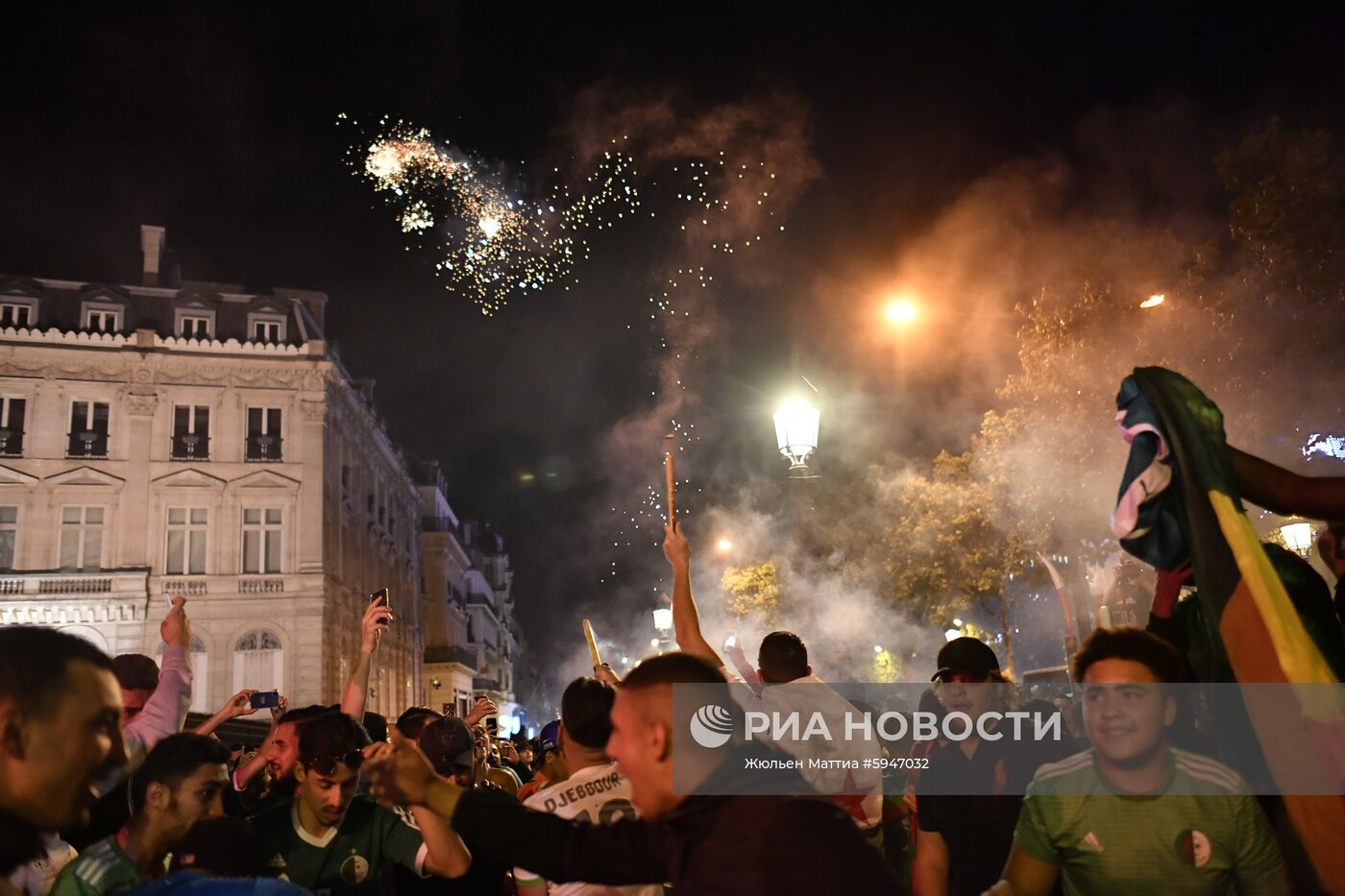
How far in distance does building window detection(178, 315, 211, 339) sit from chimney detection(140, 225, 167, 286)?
2566 millimetres

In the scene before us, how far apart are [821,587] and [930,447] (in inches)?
469

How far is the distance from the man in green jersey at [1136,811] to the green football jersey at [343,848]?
250cm

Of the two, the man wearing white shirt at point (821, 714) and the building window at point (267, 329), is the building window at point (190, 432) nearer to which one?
the building window at point (267, 329)

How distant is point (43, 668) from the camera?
86.1 inches

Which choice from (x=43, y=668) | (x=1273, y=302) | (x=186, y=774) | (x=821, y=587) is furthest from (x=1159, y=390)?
(x=821, y=587)

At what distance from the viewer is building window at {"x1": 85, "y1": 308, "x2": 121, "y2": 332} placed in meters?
32.2

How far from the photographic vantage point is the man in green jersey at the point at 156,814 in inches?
125

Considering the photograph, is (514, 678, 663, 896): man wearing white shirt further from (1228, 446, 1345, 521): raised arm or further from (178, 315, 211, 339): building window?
(178, 315, 211, 339): building window

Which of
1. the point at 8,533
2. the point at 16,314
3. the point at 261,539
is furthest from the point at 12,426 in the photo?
the point at 261,539

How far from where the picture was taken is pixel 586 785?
12.3ft

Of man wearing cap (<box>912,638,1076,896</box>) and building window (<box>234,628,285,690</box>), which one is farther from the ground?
building window (<box>234,628,285,690</box>)

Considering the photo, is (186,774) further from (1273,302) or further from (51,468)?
(51,468)

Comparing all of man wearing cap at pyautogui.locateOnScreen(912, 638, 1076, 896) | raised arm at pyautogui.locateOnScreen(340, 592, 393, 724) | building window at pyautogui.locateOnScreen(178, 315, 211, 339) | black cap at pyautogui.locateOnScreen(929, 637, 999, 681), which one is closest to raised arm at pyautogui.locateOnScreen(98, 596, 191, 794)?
raised arm at pyautogui.locateOnScreen(340, 592, 393, 724)

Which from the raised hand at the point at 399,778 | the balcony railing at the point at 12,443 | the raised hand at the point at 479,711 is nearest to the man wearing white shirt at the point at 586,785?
the raised hand at the point at 399,778
